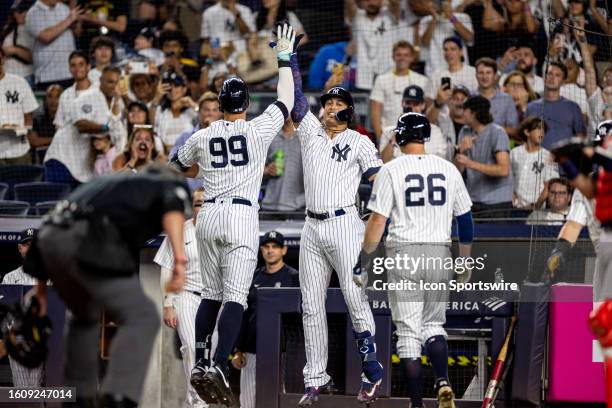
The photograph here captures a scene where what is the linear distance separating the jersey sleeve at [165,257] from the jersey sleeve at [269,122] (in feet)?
4.92

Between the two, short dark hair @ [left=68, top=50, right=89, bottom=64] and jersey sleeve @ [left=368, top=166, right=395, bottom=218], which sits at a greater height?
short dark hair @ [left=68, top=50, right=89, bottom=64]

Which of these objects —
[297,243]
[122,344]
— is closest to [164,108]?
[297,243]

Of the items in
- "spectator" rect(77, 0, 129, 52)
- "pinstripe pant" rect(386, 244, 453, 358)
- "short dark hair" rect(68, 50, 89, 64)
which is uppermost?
"spectator" rect(77, 0, 129, 52)

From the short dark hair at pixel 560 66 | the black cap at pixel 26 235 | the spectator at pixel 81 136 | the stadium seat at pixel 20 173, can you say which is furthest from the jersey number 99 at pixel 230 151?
the stadium seat at pixel 20 173

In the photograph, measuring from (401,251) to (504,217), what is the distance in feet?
9.43

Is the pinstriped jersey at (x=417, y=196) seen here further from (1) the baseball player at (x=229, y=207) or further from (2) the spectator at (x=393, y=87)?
(2) the spectator at (x=393, y=87)

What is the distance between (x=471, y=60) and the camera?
13.2 metres

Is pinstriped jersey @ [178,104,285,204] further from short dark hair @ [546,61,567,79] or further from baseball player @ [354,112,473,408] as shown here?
short dark hair @ [546,61,567,79]

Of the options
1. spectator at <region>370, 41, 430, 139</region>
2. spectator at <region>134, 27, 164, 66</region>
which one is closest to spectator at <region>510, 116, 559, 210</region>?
spectator at <region>370, 41, 430, 139</region>

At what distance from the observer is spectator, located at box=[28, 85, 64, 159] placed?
13.1 meters

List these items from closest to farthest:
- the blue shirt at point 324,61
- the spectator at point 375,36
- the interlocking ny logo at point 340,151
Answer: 1. the interlocking ny logo at point 340,151
2. the spectator at point 375,36
3. the blue shirt at point 324,61

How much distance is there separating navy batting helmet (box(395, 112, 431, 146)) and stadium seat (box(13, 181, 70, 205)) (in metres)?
4.95

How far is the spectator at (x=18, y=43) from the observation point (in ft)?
46.5

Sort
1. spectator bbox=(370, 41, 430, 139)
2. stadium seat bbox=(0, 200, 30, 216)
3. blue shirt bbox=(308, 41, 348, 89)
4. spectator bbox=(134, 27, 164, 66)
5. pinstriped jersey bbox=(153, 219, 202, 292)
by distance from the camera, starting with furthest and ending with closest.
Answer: spectator bbox=(134, 27, 164, 66), blue shirt bbox=(308, 41, 348, 89), spectator bbox=(370, 41, 430, 139), stadium seat bbox=(0, 200, 30, 216), pinstriped jersey bbox=(153, 219, 202, 292)
